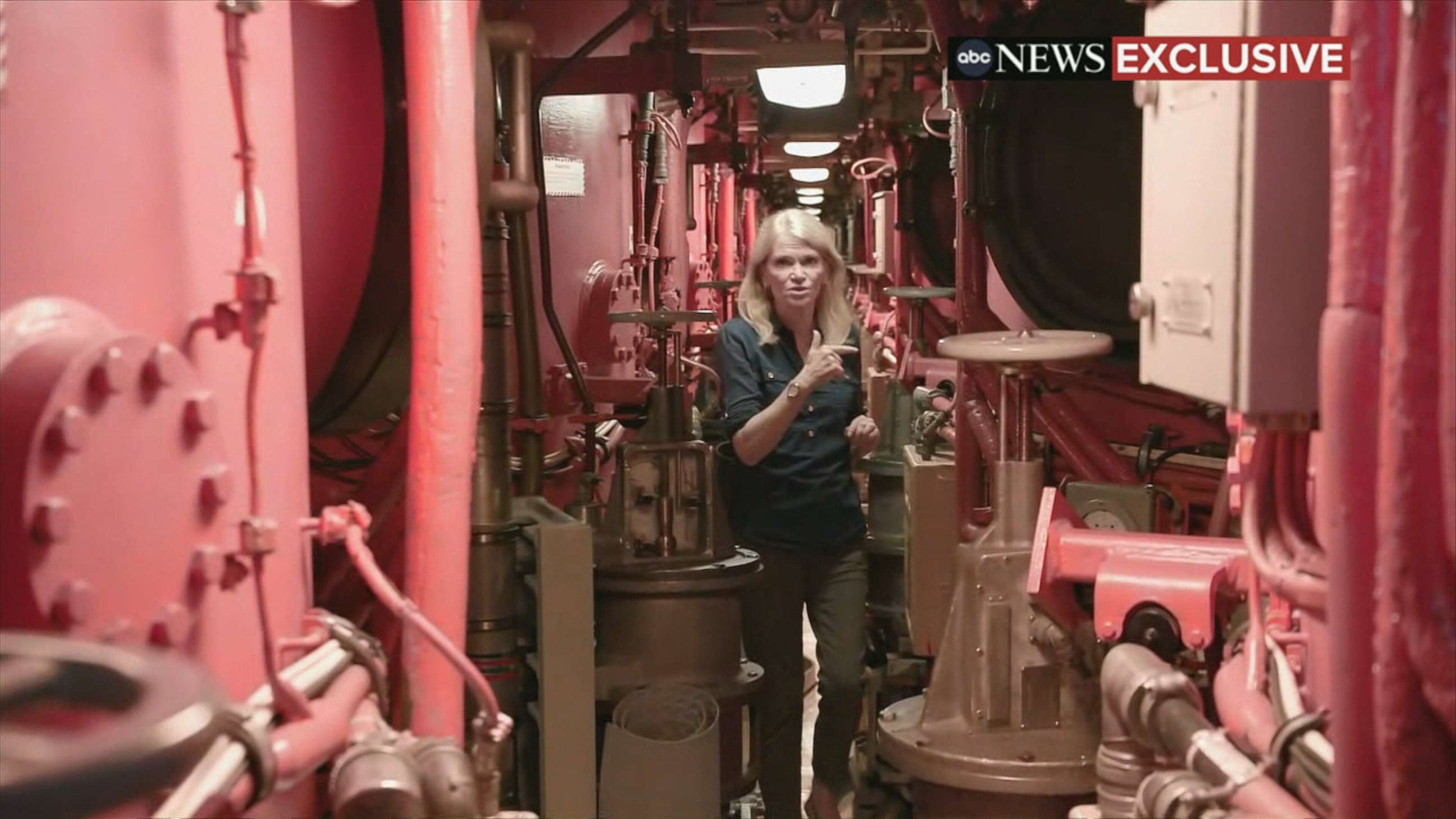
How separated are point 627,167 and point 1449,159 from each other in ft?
14.8

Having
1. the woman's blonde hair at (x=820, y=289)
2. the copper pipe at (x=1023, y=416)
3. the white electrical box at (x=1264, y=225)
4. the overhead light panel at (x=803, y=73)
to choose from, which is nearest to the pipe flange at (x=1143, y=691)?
the white electrical box at (x=1264, y=225)

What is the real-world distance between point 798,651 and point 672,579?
0.49 metres

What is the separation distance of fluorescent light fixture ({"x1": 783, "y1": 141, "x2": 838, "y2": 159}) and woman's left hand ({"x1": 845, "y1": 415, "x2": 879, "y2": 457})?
17.3ft

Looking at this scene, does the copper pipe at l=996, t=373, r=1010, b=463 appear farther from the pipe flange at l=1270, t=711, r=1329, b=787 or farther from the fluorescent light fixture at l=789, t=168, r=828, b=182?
the fluorescent light fixture at l=789, t=168, r=828, b=182

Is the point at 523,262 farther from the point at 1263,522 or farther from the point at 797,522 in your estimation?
the point at 1263,522

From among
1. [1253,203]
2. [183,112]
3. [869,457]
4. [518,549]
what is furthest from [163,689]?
[869,457]

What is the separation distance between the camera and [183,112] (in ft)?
4.91

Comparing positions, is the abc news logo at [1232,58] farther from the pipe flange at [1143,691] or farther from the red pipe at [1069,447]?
the red pipe at [1069,447]

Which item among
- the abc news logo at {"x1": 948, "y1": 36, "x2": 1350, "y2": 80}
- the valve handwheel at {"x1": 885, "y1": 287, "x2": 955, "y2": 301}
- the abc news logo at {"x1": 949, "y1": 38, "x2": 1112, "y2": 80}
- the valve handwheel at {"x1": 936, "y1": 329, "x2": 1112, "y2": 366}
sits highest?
the abc news logo at {"x1": 949, "y1": 38, "x2": 1112, "y2": 80}

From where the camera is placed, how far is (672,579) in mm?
3715

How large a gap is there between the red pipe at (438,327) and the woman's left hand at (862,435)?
210cm

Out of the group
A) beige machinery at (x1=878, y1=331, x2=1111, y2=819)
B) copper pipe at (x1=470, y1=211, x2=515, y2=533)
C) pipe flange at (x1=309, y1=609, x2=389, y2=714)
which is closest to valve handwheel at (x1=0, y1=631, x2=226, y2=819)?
pipe flange at (x1=309, y1=609, x2=389, y2=714)

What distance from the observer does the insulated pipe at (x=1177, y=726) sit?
4.84 feet

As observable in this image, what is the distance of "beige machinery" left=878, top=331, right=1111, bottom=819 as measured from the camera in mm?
2928
